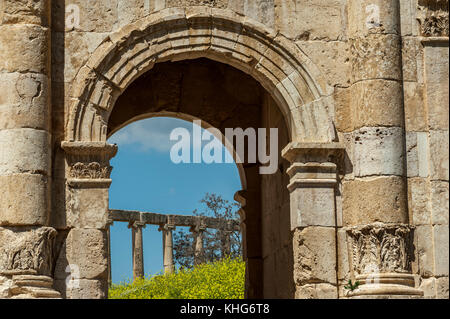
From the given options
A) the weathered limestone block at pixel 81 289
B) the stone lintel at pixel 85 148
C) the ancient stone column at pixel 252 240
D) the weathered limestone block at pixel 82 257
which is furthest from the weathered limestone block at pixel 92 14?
the ancient stone column at pixel 252 240

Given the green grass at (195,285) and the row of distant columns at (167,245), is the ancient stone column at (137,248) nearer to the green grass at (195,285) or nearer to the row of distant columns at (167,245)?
the row of distant columns at (167,245)

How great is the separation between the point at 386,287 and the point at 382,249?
41 centimetres

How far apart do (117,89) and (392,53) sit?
2985 millimetres

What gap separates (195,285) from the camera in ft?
71.7

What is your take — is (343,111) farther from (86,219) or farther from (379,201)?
(86,219)

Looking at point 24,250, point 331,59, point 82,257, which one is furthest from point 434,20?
→ point 24,250

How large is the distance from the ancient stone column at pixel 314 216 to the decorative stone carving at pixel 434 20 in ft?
5.47

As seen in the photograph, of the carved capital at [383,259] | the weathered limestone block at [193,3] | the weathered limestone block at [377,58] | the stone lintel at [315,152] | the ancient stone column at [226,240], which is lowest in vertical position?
the carved capital at [383,259]

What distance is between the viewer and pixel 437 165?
33.7ft

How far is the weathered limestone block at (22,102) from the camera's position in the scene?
31.8 feet

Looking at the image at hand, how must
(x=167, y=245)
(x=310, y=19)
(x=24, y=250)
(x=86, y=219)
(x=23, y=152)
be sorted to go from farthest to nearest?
(x=167, y=245), (x=310, y=19), (x=86, y=219), (x=23, y=152), (x=24, y=250)
